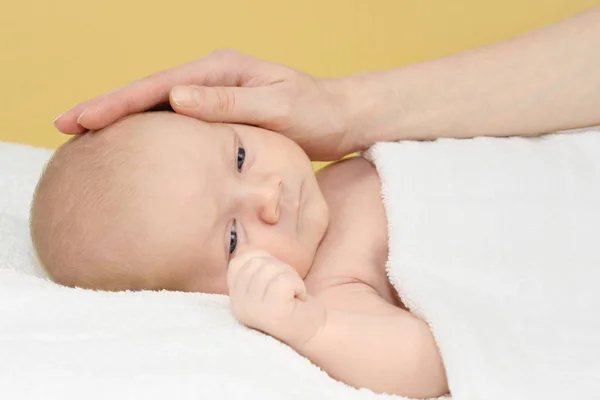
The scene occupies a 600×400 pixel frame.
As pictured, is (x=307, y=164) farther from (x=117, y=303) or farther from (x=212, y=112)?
(x=117, y=303)

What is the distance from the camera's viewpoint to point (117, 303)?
87 centimetres

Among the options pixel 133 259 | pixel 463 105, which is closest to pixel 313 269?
pixel 133 259

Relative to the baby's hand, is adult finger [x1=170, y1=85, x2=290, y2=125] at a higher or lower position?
higher

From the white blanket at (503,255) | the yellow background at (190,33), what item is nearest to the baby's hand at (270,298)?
the white blanket at (503,255)

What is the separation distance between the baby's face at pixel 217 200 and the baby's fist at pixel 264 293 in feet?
0.54

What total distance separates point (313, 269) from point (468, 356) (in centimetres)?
32

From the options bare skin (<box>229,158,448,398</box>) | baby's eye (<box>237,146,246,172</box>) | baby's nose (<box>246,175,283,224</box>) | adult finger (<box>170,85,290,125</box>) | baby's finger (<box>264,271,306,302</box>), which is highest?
adult finger (<box>170,85,290,125</box>)

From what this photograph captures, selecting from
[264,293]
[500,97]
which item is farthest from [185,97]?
[500,97]

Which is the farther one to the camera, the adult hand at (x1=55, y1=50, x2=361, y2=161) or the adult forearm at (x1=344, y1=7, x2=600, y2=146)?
the adult forearm at (x1=344, y1=7, x2=600, y2=146)

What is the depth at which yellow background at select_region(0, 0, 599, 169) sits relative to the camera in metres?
2.18

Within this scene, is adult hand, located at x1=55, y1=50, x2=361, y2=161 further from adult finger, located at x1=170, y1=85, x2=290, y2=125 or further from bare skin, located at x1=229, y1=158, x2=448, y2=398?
bare skin, located at x1=229, y1=158, x2=448, y2=398

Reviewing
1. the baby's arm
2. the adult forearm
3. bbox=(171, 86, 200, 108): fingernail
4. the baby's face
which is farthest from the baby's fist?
the adult forearm

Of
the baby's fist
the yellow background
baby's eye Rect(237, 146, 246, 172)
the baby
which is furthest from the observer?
the yellow background

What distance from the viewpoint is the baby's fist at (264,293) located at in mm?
837
